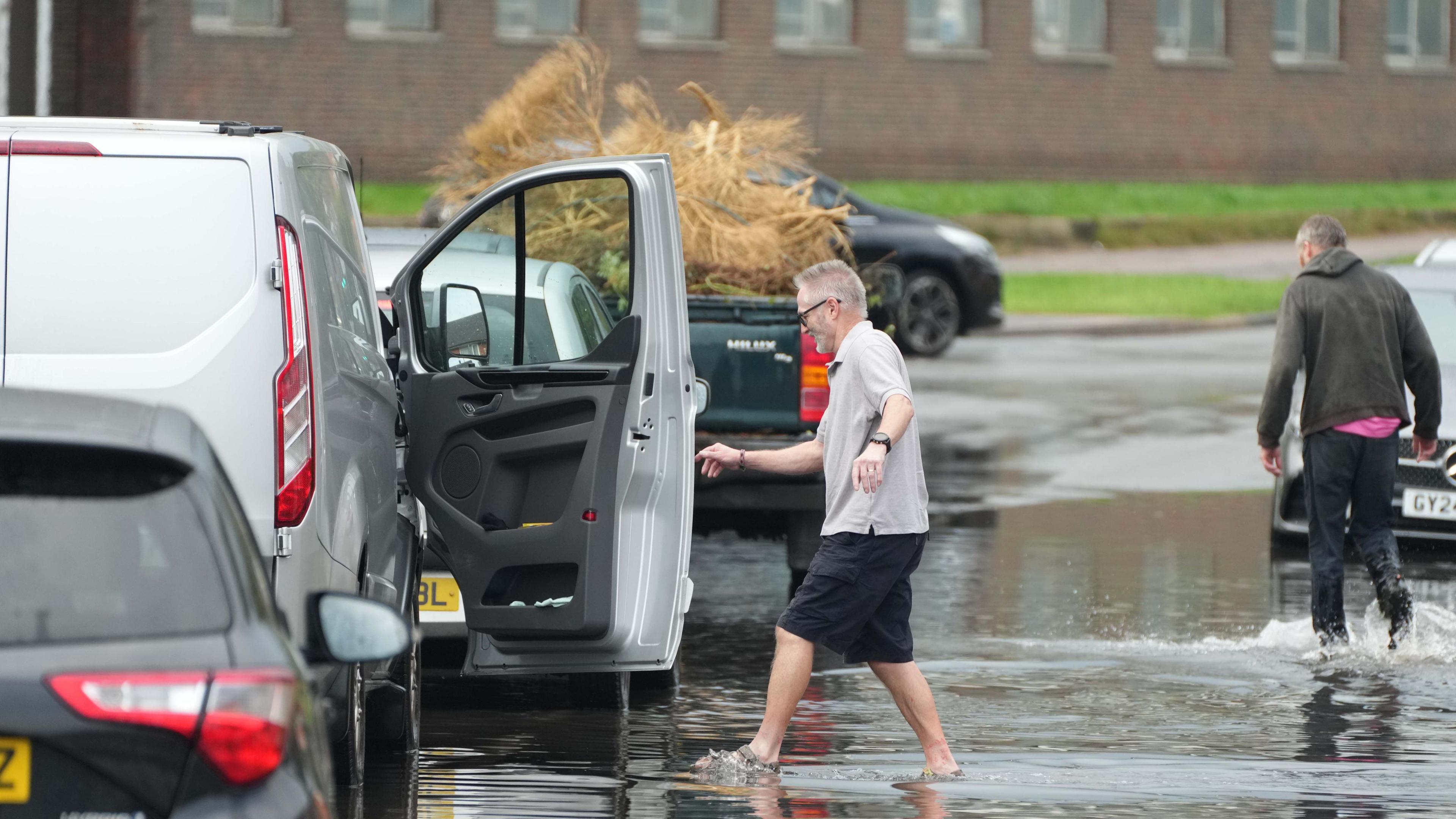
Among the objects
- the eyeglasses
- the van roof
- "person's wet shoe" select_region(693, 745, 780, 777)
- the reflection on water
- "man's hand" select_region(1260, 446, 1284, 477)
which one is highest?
the van roof

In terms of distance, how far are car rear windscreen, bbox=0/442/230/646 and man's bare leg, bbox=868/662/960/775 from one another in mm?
3570

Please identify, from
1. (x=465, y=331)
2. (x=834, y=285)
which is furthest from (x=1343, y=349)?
(x=465, y=331)

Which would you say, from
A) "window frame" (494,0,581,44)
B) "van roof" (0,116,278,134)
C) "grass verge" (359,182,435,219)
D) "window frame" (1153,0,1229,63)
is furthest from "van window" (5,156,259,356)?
"window frame" (1153,0,1229,63)

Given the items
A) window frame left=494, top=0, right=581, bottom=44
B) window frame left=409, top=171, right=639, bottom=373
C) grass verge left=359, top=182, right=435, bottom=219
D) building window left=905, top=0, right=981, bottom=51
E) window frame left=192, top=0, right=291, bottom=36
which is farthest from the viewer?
building window left=905, top=0, right=981, bottom=51

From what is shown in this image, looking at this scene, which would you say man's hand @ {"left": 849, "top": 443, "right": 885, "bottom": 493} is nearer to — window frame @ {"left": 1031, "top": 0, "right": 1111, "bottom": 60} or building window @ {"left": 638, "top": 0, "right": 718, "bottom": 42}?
building window @ {"left": 638, "top": 0, "right": 718, "bottom": 42}

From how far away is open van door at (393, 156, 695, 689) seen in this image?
7016 millimetres

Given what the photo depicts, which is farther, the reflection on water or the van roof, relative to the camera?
the reflection on water

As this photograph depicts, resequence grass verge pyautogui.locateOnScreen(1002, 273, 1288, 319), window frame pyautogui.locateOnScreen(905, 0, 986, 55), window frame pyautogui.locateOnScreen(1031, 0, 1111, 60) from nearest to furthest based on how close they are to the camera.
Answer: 1. grass verge pyautogui.locateOnScreen(1002, 273, 1288, 319)
2. window frame pyautogui.locateOnScreen(905, 0, 986, 55)
3. window frame pyautogui.locateOnScreen(1031, 0, 1111, 60)

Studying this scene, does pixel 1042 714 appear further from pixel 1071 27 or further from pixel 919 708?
pixel 1071 27

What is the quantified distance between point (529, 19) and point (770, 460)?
31.2 m

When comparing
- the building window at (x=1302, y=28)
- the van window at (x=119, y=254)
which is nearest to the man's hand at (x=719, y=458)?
the van window at (x=119, y=254)

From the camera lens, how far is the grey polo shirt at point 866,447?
677cm

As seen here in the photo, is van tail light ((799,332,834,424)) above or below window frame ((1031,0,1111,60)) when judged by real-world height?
below

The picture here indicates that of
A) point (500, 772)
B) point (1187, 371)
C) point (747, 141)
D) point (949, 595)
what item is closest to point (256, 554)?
point (500, 772)
